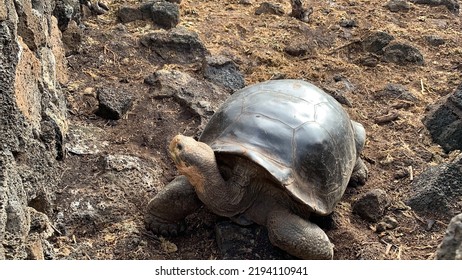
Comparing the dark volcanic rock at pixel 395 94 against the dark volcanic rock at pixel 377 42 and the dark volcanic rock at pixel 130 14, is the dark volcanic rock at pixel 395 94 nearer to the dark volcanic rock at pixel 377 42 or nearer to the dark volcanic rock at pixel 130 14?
the dark volcanic rock at pixel 377 42

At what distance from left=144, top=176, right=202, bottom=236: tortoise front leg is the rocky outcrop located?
55 centimetres

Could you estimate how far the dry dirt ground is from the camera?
124 inches

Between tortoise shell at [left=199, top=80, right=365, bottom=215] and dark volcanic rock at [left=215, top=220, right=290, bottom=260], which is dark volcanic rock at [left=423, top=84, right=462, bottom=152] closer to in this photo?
tortoise shell at [left=199, top=80, right=365, bottom=215]

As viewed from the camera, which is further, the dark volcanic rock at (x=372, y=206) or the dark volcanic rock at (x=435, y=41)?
the dark volcanic rock at (x=435, y=41)

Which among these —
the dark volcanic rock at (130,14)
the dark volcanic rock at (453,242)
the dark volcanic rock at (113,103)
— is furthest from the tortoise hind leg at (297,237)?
the dark volcanic rock at (130,14)

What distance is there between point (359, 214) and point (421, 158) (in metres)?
0.83

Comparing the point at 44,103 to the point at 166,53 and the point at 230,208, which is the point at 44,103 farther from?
the point at 166,53

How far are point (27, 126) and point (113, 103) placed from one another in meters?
1.23

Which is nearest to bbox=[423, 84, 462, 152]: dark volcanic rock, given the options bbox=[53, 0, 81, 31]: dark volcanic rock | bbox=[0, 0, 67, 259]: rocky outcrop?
bbox=[0, 0, 67, 259]: rocky outcrop

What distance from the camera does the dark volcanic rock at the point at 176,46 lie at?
4.95 m

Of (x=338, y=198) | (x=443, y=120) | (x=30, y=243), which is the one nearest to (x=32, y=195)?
(x=30, y=243)

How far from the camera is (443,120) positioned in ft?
13.9

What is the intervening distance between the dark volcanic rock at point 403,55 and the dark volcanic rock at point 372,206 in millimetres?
2254

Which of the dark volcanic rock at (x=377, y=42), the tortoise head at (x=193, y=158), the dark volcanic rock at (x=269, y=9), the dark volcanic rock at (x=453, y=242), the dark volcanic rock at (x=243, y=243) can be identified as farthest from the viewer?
the dark volcanic rock at (x=269, y=9)
